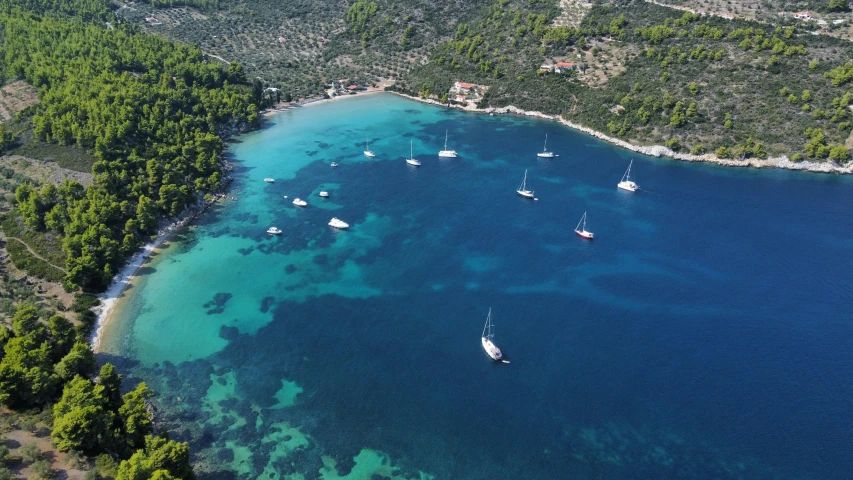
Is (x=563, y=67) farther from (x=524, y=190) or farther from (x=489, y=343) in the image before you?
(x=489, y=343)

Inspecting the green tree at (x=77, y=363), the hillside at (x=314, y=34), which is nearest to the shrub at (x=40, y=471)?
the green tree at (x=77, y=363)

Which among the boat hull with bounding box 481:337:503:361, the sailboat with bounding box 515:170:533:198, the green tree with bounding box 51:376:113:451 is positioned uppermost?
the sailboat with bounding box 515:170:533:198

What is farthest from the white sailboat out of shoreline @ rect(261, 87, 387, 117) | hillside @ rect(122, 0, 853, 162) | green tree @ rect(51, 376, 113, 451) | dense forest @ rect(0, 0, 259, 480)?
shoreline @ rect(261, 87, 387, 117)

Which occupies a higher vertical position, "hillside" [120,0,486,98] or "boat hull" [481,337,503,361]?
"hillside" [120,0,486,98]

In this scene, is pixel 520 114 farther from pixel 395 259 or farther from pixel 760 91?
pixel 395 259

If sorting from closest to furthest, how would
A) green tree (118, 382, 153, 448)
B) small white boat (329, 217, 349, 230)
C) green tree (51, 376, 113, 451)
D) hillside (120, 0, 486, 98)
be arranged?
1. green tree (51, 376, 113, 451)
2. green tree (118, 382, 153, 448)
3. small white boat (329, 217, 349, 230)
4. hillside (120, 0, 486, 98)

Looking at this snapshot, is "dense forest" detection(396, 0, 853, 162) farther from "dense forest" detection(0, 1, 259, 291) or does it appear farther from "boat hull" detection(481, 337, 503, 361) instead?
"boat hull" detection(481, 337, 503, 361)

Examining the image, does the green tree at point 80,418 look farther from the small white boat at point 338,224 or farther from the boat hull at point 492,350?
the small white boat at point 338,224
